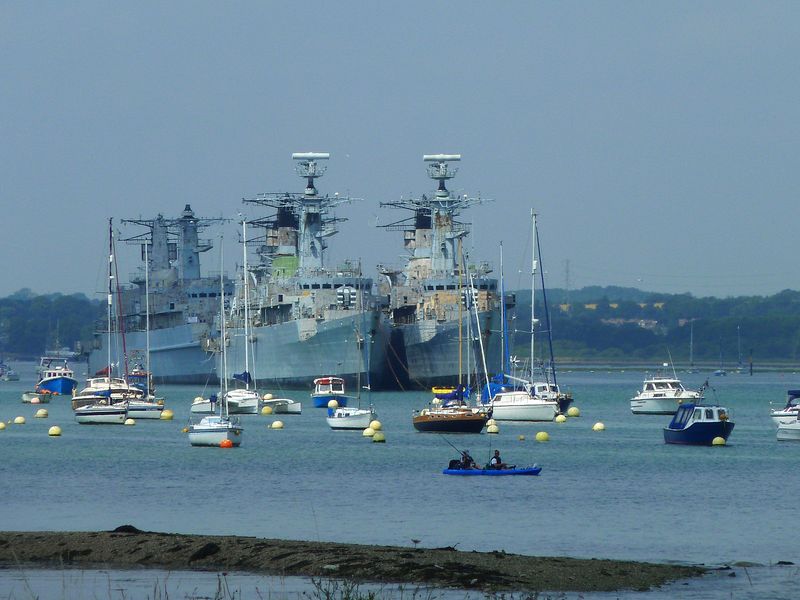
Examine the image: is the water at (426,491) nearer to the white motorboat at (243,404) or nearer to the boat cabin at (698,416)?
the boat cabin at (698,416)

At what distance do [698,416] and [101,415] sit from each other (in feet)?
99.7

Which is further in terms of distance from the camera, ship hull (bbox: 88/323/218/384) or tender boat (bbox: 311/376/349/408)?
ship hull (bbox: 88/323/218/384)

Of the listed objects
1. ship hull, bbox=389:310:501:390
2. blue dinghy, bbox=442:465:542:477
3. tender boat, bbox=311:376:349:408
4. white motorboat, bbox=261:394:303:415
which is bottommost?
blue dinghy, bbox=442:465:542:477

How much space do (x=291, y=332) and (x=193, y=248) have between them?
4092 cm

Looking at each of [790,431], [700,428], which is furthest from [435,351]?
[700,428]

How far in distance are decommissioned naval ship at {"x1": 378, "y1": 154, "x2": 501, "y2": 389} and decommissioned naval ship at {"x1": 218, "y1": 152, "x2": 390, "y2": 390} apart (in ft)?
8.71

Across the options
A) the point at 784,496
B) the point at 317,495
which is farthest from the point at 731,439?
the point at 317,495

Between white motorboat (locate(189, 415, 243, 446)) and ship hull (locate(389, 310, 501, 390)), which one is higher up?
ship hull (locate(389, 310, 501, 390))

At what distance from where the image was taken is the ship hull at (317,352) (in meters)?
112

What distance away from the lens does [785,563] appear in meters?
29.7

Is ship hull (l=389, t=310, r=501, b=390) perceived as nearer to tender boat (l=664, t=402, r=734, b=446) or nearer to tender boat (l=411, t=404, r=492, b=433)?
tender boat (l=411, t=404, r=492, b=433)

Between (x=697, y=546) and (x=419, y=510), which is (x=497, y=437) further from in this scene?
(x=697, y=546)

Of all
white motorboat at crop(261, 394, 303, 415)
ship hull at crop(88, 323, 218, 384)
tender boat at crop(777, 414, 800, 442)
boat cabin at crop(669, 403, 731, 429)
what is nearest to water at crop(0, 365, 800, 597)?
tender boat at crop(777, 414, 800, 442)

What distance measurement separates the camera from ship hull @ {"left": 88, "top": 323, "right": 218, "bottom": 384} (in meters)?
140
